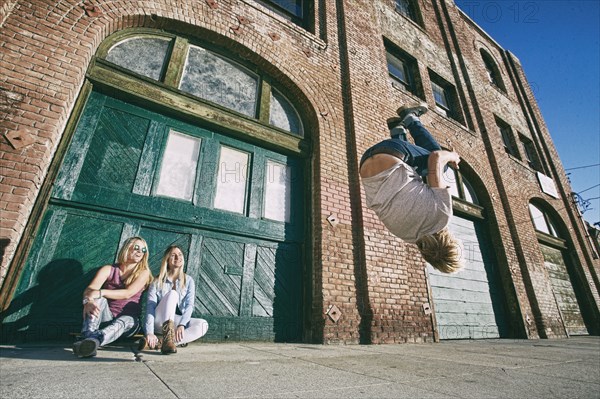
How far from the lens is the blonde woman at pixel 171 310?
94.0 inches

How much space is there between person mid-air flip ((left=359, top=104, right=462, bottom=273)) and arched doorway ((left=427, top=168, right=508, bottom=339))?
323cm

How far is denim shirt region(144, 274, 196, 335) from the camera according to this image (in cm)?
255

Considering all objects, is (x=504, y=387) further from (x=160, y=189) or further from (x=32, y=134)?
(x=32, y=134)

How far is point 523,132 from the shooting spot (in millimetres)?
11328

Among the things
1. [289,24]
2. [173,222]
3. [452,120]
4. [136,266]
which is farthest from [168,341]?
[452,120]

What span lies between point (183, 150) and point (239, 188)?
3.10ft

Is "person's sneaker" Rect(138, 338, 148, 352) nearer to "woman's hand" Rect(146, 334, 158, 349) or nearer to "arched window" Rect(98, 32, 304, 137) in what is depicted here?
"woman's hand" Rect(146, 334, 158, 349)

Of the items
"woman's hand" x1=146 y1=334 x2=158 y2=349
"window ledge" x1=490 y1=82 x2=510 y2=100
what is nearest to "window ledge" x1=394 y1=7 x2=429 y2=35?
"window ledge" x1=490 y1=82 x2=510 y2=100

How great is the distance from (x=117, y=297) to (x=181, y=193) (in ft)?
5.14

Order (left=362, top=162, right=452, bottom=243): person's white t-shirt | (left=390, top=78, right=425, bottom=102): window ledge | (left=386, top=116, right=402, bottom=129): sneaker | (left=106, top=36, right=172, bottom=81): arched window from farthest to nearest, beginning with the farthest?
1. (left=390, top=78, right=425, bottom=102): window ledge
2. (left=386, top=116, right=402, bottom=129): sneaker
3. (left=106, top=36, right=172, bottom=81): arched window
4. (left=362, top=162, right=452, bottom=243): person's white t-shirt

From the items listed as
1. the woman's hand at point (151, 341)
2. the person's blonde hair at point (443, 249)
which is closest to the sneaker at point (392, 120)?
the person's blonde hair at point (443, 249)

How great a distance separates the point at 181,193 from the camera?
381cm

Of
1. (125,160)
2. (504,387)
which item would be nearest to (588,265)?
(504,387)

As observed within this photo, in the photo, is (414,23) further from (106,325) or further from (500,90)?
(106,325)
